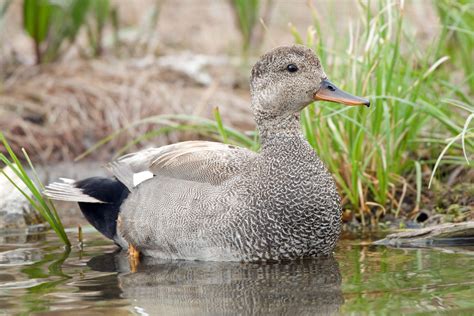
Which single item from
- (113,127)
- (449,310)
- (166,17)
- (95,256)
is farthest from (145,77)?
(449,310)

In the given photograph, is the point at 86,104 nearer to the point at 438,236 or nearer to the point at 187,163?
the point at 187,163

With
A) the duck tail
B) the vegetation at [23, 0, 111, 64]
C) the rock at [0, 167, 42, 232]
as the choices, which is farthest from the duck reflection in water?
the vegetation at [23, 0, 111, 64]

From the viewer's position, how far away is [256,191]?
5641mm

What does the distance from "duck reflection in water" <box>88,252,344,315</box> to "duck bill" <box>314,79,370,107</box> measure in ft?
2.99

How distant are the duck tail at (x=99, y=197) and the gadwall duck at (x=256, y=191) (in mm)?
143

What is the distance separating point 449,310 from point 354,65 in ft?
9.46

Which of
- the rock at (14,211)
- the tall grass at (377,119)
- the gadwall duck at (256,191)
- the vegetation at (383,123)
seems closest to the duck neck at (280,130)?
the gadwall duck at (256,191)

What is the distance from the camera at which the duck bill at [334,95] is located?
5.61 m

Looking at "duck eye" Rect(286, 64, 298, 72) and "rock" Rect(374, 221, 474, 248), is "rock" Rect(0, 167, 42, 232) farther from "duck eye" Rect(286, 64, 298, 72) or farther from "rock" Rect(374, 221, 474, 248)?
"rock" Rect(374, 221, 474, 248)

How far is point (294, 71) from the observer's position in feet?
19.0

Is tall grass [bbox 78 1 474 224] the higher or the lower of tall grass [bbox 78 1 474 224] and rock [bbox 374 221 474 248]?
the higher

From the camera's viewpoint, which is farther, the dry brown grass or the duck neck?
the dry brown grass

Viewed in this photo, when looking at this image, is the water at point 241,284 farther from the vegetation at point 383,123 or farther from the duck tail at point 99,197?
the vegetation at point 383,123

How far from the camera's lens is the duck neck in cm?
584
